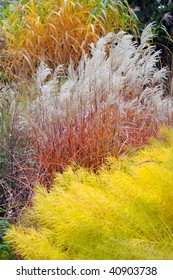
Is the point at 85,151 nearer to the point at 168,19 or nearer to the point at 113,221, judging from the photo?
the point at 113,221

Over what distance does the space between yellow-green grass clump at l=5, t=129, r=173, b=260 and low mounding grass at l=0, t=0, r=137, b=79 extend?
280 centimetres

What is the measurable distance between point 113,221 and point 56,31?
3564 mm

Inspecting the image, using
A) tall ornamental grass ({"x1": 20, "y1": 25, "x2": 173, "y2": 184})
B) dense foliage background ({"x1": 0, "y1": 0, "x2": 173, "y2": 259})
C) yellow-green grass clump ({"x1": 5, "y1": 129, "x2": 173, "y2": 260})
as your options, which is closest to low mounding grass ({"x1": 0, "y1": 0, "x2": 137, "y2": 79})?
dense foliage background ({"x1": 0, "y1": 0, "x2": 173, "y2": 259})

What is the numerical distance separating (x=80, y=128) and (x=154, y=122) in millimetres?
680

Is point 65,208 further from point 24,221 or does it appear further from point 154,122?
point 154,122

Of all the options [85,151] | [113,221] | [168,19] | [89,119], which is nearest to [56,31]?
[89,119]

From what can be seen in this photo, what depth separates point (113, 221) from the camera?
187 centimetres

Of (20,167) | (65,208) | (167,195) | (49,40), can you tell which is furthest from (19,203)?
(49,40)

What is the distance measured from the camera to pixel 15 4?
21.4ft

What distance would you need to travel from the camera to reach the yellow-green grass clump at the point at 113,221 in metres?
1.70

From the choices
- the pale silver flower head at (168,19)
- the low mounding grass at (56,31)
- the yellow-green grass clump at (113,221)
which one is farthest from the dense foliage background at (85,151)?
the pale silver flower head at (168,19)

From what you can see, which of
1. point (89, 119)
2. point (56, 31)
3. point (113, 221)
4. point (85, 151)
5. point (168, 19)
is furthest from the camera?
point (168, 19)

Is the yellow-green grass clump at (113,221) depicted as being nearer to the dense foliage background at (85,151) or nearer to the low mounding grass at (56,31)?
the dense foliage background at (85,151)

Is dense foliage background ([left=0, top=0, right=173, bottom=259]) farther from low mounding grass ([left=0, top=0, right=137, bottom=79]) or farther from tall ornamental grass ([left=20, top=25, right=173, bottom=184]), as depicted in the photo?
low mounding grass ([left=0, top=0, right=137, bottom=79])
